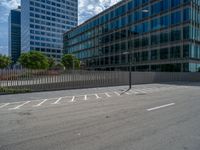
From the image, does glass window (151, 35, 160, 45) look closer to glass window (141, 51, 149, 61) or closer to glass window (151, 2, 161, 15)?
glass window (141, 51, 149, 61)

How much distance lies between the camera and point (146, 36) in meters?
56.2

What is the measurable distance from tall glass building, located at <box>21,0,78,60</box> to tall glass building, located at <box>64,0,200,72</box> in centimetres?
5536

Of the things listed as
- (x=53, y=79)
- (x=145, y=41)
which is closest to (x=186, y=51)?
(x=145, y=41)

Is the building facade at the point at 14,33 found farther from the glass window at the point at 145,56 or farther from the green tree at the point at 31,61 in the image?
the glass window at the point at 145,56

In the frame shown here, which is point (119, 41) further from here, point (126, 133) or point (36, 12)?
point (36, 12)

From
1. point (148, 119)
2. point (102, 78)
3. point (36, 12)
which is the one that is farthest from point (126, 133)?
point (36, 12)

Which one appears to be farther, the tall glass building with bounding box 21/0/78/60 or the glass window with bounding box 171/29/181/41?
the tall glass building with bounding box 21/0/78/60

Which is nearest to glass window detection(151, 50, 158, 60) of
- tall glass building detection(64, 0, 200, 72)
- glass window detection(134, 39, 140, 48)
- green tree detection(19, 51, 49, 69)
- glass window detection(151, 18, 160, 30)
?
tall glass building detection(64, 0, 200, 72)

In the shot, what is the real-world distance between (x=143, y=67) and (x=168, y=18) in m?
14.5

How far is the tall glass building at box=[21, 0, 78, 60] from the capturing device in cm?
12388

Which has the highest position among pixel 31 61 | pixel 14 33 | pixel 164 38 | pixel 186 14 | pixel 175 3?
pixel 14 33

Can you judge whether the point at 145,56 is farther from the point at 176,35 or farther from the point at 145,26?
the point at 176,35

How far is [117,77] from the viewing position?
2750 centimetres

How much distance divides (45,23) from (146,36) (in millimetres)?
90475
